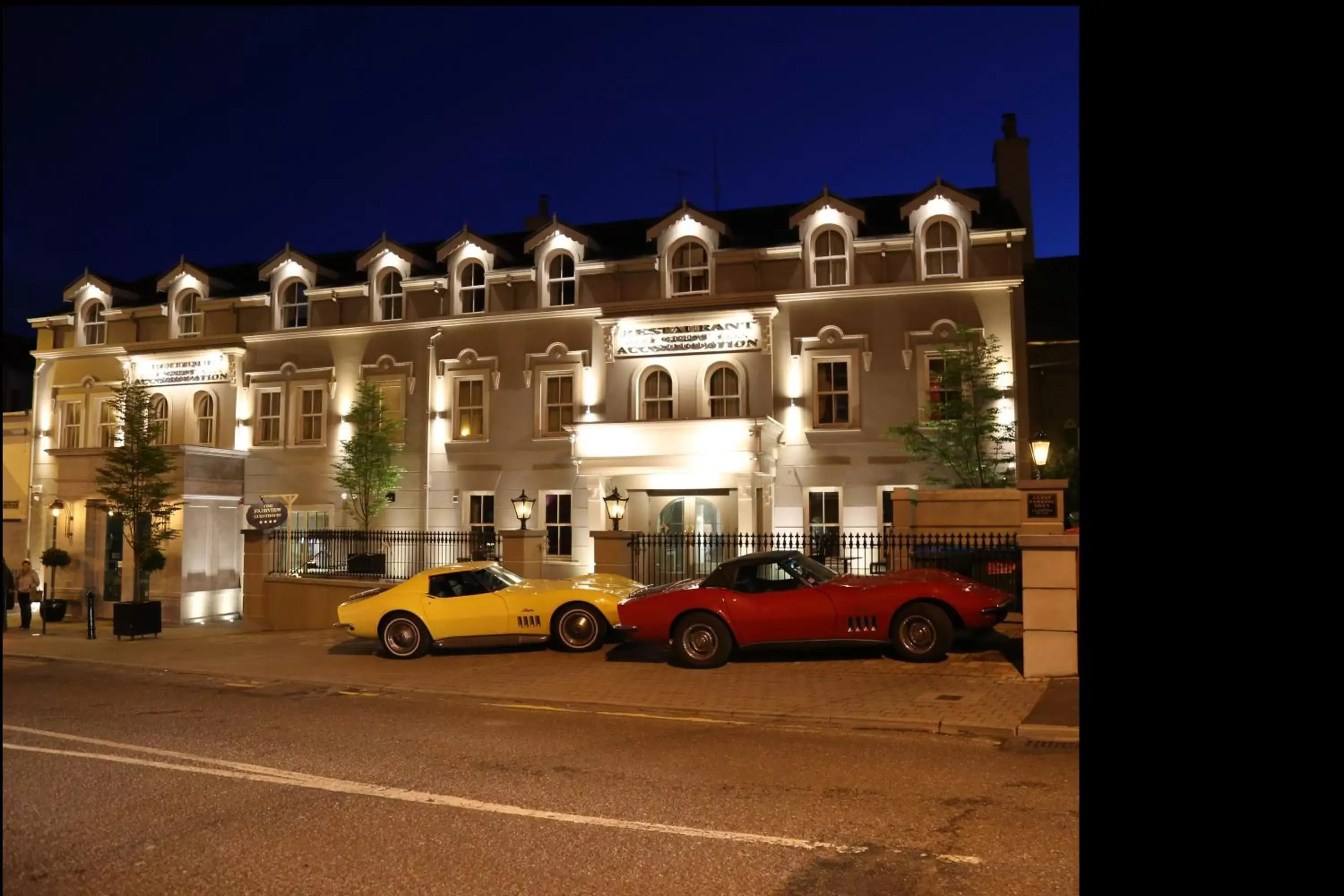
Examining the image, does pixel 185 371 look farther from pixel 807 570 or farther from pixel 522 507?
pixel 807 570

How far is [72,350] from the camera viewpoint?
31.7 metres

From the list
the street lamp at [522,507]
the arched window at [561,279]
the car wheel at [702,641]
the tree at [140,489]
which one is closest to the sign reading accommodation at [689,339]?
the arched window at [561,279]

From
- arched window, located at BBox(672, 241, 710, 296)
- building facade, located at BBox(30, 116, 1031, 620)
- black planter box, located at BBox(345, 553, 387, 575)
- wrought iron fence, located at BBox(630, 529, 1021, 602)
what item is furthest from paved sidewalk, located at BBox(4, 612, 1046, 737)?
arched window, located at BBox(672, 241, 710, 296)

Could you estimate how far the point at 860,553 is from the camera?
74.2ft

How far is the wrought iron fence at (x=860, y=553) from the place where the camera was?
17.5 m

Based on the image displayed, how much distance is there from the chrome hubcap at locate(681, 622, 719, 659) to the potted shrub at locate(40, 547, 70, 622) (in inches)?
801

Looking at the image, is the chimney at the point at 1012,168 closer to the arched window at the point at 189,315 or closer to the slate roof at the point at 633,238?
the slate roof at the point at 633,238

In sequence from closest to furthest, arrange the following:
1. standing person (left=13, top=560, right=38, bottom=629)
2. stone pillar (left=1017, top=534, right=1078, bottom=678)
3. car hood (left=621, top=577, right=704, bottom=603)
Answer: stone pillar (left=1017, top=534, right=1078, bottom=678) → car hood (left=621, top=577, right=704, bottom=603) → standing person (left=13, top=560, right=38, bottom=629)

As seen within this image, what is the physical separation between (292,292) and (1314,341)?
3130 centimetres

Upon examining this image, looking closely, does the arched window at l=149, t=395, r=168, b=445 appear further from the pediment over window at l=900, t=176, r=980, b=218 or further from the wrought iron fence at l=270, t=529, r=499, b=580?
the pediment over window at l=900, t=176, r=980, b=218

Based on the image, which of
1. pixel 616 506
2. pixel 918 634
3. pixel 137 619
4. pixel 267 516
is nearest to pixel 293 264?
pixel 267 516

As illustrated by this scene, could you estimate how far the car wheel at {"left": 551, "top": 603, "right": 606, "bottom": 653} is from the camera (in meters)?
15.6

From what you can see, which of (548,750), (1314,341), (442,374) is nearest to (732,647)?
(548,750)

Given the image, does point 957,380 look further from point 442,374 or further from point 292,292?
point 292,292
